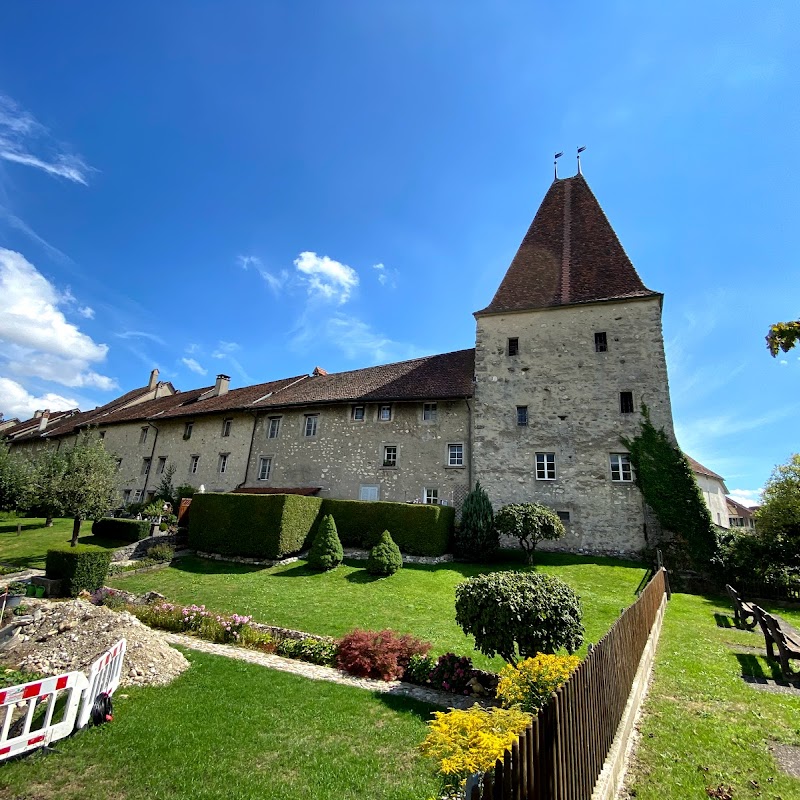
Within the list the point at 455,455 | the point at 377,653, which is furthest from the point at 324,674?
the point at 455,455

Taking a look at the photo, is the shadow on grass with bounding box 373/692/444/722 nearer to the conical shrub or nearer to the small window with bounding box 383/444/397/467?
the conical shrub

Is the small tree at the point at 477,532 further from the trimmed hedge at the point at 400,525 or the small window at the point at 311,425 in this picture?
the small window at the point at 311,425

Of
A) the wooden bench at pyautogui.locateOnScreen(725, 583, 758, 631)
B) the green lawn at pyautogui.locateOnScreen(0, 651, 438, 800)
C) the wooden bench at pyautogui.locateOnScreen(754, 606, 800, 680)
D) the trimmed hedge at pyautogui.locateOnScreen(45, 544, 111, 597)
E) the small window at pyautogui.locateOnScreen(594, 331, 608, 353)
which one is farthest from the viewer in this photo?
the small window at pyautogui.locateOnScreen(594, 331, 608, 353)

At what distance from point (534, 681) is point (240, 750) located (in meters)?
3.65

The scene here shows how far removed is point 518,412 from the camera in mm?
23406

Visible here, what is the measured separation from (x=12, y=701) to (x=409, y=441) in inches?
803

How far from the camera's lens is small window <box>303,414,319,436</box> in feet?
90.3

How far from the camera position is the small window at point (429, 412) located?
24.8 m

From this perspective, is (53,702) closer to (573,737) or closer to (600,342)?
(573,737)

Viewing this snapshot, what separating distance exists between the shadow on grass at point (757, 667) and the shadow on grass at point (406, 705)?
5.69 meters

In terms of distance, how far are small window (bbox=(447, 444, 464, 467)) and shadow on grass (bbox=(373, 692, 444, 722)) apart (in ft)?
55.1

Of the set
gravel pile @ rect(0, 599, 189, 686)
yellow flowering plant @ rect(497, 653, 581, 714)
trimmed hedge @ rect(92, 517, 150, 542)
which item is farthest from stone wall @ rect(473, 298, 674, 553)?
yellow flowering plant @ rect(497, 653, 581, 714)

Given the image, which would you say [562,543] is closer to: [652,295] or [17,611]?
[652,295]

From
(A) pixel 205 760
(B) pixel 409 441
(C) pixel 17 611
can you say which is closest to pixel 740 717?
(A) pixel 205 760
